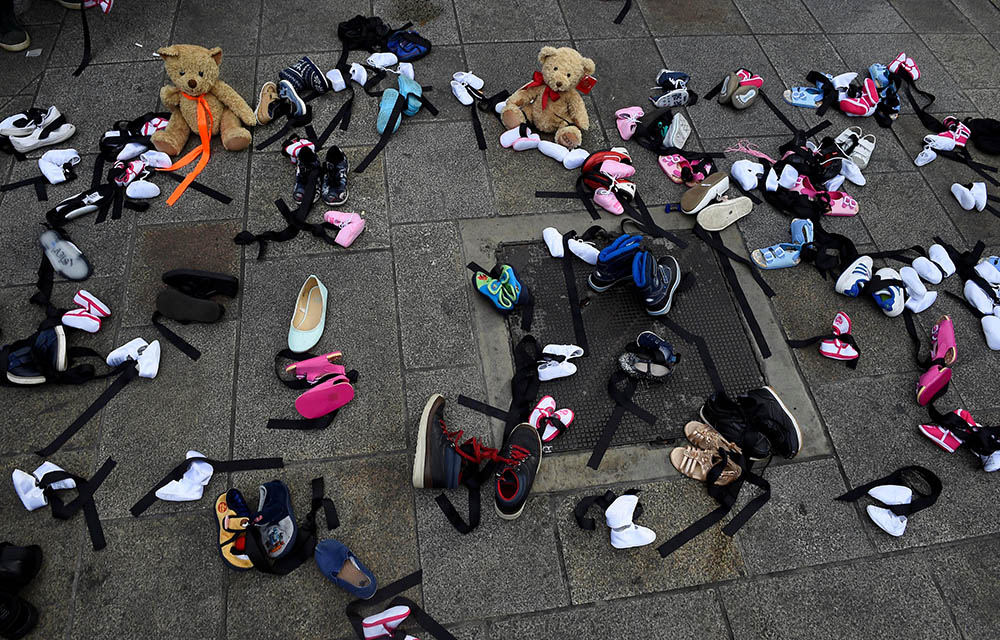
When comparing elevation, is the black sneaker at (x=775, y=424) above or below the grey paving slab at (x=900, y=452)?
above

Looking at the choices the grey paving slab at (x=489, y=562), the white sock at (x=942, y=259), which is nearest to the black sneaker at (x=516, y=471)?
the grey paving slab at (x=489, y=562)

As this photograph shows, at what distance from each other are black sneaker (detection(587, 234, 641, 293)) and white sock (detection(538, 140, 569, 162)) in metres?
1.22

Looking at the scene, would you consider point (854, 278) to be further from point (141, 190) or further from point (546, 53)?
point (141, 190)

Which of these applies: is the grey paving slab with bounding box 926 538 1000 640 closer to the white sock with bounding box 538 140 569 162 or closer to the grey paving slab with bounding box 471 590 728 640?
the grey paving slab with bounding box 471 590 728 640

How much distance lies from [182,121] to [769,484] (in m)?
5.38

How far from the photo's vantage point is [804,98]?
18.8 feet

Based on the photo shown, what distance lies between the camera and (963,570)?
354 cm

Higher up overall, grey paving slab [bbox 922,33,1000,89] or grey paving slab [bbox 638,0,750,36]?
grey paving slab [bbox 638,0,750,36]

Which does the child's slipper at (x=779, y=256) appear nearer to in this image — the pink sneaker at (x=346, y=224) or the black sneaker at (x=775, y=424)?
the black sneaker at (x=775, y=424)

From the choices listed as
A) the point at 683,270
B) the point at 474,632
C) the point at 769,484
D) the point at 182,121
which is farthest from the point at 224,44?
the point at 769,484

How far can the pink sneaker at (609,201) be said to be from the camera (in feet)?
15.7

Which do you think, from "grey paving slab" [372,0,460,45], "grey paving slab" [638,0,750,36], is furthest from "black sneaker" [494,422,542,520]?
"grey paving slab" [638,0,750,36]

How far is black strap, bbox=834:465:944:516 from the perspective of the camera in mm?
3629

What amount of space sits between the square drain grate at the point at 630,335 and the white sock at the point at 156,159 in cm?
290
